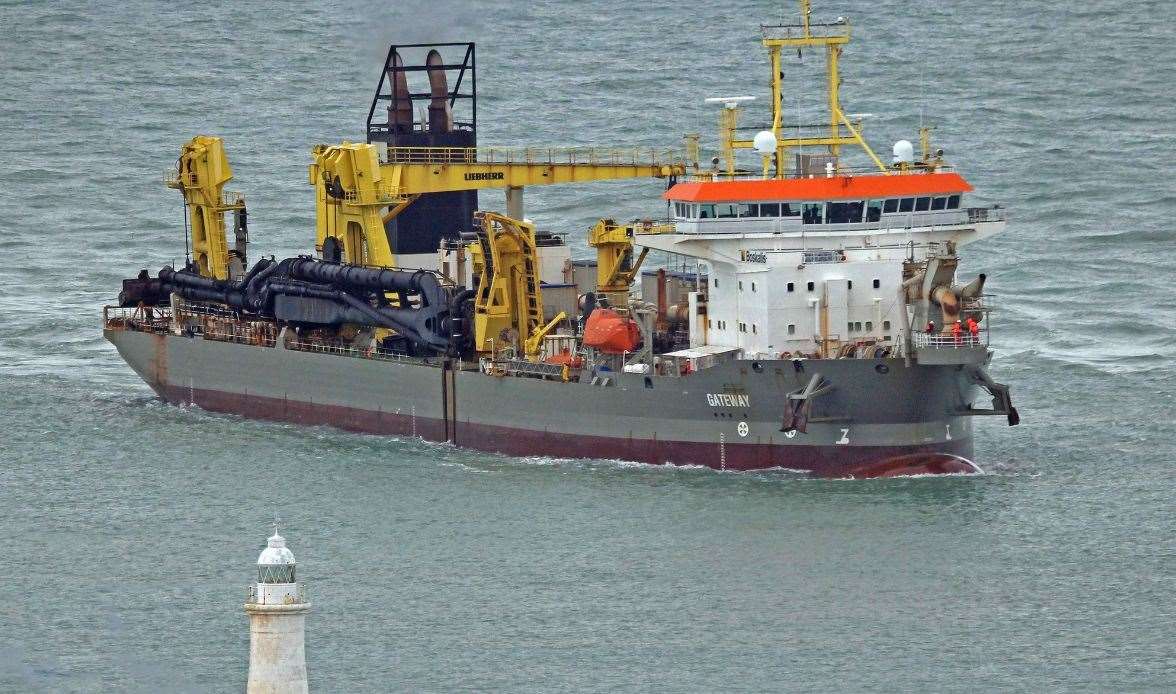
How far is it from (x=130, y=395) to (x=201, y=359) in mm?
2346

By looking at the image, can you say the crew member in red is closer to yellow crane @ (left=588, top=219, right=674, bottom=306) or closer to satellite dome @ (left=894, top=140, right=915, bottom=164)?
satellite dome @ (left=894, top=140, right=915, bottom=164)

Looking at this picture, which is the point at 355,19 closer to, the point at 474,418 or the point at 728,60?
the point at 474,418

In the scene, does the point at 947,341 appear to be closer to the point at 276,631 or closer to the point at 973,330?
the point at 973,330

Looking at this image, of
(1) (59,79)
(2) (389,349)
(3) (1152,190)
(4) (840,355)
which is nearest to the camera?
(4) (840,355)

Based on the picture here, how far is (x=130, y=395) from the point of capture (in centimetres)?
6550

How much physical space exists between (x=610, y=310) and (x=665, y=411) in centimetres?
328

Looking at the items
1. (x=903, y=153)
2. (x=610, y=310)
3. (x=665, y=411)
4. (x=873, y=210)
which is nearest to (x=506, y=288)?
(x=610, y=310)

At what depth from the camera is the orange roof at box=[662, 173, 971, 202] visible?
51562 millimetres

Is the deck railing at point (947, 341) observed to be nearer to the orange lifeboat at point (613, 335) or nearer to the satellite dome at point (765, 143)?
the satellite dome at point (765, 143)

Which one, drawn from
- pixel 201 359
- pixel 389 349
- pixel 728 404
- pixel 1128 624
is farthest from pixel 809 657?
pixel 201 359

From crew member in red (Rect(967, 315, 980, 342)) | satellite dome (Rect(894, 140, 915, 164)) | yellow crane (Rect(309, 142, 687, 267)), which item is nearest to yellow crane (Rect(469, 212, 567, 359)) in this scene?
yellow crane (Rect(309, 142, 687, 267))

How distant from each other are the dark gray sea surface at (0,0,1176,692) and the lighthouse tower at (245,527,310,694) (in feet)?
34.1

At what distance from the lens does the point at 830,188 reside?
51562 millimetres

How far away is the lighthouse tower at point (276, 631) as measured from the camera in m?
26.4
